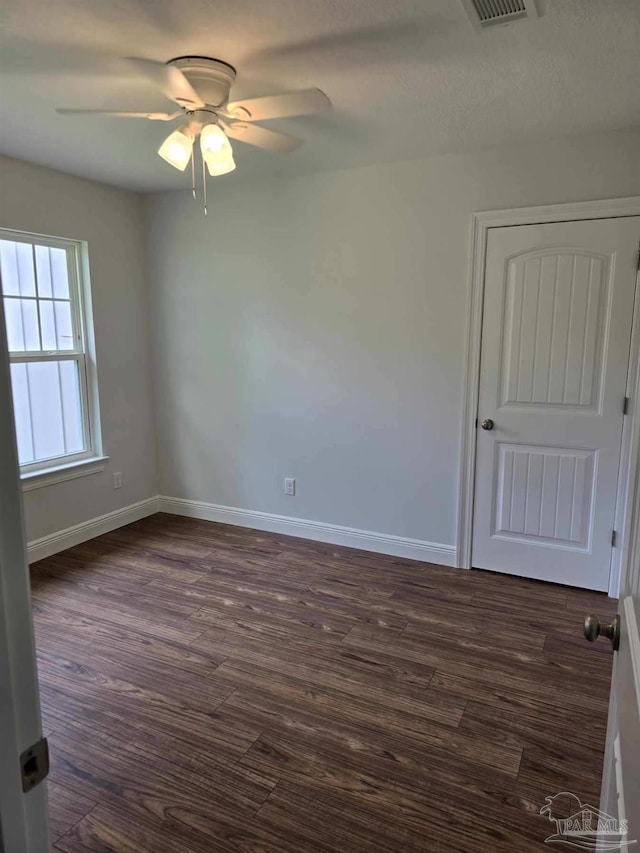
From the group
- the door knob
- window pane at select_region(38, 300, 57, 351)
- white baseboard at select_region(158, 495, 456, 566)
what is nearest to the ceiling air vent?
the door knob

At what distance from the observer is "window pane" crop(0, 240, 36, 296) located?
340 centimetres

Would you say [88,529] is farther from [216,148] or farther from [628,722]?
[628,722]

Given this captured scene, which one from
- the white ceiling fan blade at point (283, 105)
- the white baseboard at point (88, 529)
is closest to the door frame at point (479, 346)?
the white ceiling fan blade at point (283, 105)

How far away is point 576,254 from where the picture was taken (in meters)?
2.96

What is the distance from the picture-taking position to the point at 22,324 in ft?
11.5

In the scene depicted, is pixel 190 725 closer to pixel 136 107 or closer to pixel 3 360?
pixel 3 360

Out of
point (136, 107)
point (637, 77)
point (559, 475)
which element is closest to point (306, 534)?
point (559, 475)

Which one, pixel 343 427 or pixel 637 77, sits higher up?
Answer: pixel 637 77

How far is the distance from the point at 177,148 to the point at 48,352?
6.73ft

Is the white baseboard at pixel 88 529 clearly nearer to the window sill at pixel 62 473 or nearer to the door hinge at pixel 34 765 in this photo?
the window sill at pixel 62 473

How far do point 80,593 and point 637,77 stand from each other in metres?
3.76

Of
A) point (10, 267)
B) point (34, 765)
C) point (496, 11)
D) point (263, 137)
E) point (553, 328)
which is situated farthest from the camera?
point (10, 267)

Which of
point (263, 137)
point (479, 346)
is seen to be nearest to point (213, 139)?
point (263, 137)

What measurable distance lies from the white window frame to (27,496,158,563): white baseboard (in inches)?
15.1
